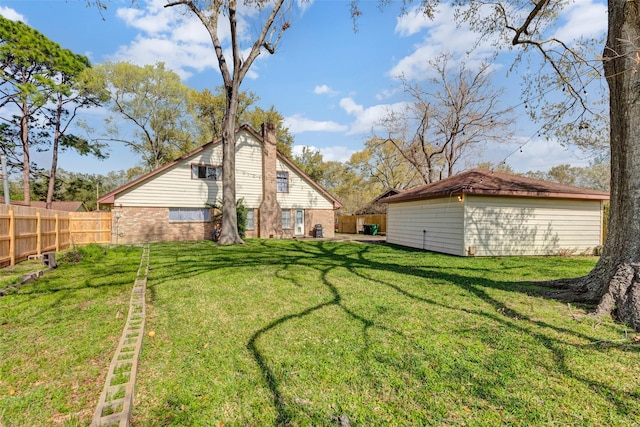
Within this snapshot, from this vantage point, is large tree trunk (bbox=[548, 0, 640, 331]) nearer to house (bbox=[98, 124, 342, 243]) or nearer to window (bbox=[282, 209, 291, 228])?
house (bbox=[98, 124, 342, 243])

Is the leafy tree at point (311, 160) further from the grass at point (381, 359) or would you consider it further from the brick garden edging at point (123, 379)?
the brick garden edging at point (123, 379)

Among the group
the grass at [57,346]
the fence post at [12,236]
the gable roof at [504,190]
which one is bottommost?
the grass at [57,346]

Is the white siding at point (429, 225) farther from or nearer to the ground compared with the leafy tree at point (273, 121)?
nearer to the ground

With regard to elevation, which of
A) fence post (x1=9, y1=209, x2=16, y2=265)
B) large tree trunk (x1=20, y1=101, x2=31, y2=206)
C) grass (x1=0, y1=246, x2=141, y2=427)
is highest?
large tree trunk (x1=20, y1=101, x2=31, y2=206)

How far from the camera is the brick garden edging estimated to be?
2.00m

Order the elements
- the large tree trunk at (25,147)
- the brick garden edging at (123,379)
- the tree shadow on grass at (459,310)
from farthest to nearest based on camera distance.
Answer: the large tree trunk at (25,147), the tree shadow on grass at (459,310), the brick garden edging at (123,379)

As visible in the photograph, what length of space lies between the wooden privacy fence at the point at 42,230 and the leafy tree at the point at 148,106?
43.2 ft

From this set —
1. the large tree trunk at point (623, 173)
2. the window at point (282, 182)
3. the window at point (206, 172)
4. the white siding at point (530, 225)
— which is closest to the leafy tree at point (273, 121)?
the window at point (282, 182)

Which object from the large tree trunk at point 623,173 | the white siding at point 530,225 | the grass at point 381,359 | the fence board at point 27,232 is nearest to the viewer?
the grass at point 381,359

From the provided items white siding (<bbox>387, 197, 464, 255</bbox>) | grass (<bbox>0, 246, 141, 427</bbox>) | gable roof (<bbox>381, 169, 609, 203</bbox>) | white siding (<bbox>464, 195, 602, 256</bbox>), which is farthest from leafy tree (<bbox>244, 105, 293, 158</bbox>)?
grass (<bbox>0, 246, 141, 427</bbox>)

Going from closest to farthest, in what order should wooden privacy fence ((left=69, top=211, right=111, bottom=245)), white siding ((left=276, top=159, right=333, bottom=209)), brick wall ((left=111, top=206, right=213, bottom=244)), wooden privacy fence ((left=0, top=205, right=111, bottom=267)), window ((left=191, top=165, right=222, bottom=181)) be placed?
wooden privacy fence ((left=0, top=205, right=111, bottom=267))
wooden privacy fence ((left=69, top=211, right=111, bottom=245))
brick wall ((left=111, top=206, right=213, bottom=244))
window ((left=191, top=165, right=222, bottom=181))
white siding ((left=276, top=159, right=333, bottom=209))

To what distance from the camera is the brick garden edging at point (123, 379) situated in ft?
6.57

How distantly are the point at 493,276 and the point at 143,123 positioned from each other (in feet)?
94.6

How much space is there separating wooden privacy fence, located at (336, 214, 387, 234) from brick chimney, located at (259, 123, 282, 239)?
1035cm
